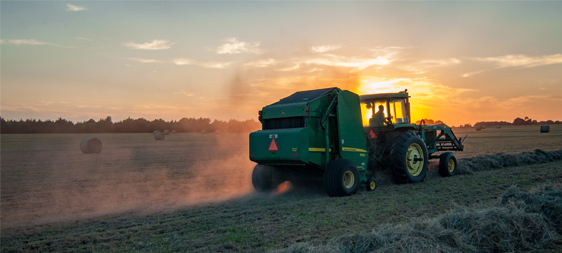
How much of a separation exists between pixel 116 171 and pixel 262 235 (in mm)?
12253

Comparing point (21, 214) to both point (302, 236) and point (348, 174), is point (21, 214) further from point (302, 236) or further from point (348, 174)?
→ point (348, 174)

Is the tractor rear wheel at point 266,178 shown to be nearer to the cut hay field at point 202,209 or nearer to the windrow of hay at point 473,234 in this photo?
the cut hay field at point 202,209

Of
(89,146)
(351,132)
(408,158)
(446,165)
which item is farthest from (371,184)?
(89,146)

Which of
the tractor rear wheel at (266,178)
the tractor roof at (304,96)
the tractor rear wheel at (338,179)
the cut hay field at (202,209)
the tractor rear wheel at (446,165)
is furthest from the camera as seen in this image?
the tractor rear wheel at (446,165)

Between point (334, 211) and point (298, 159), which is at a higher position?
point (298, 159)

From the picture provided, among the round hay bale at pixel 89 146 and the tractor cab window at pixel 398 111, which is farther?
the round hay bale at pixel 89 146

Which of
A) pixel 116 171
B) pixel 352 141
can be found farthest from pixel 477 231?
pixel 116 171

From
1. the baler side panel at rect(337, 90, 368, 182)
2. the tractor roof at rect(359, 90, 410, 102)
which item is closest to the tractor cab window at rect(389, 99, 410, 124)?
the tractor roof at rect(359, 90, 410, 102)

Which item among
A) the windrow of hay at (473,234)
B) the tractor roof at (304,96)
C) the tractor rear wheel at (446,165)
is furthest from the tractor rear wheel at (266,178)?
the tractor rear wheel at (446,165)

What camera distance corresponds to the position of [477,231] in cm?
526

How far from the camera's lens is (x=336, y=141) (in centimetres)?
975

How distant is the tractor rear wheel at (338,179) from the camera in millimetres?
8977

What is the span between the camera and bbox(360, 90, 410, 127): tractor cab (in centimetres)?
1151

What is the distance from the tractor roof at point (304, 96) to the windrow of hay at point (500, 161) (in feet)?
21.4
